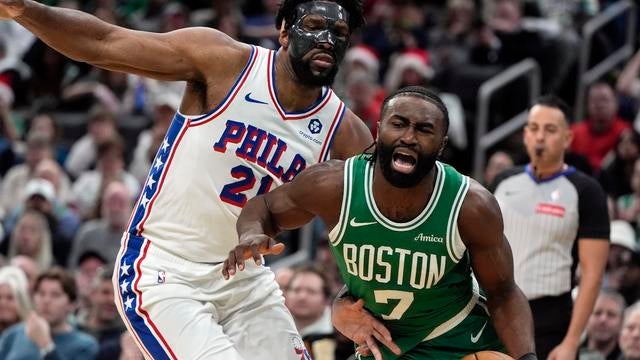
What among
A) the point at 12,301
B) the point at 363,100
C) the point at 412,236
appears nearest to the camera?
the point at 412,236

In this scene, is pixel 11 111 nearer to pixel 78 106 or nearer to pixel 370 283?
pixel 78 106

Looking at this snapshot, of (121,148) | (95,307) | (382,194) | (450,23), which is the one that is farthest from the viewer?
(450,23)

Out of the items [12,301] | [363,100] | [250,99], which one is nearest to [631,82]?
[363,100]

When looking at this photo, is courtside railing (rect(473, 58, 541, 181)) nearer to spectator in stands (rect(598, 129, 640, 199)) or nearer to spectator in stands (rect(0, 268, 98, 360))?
spectator in stands (rect(598, 129, 640, 199))

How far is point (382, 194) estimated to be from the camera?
5.10m

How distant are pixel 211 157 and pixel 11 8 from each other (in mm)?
1010

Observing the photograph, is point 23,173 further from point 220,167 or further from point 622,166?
point 220,167

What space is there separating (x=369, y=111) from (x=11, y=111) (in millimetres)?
4009

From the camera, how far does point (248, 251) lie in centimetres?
491

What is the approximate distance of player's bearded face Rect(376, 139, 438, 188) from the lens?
196 inches

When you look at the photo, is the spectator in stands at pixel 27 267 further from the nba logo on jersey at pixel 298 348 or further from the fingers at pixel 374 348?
the fingers at pixel 374 348

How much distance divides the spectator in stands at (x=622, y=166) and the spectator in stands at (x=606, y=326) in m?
2.22

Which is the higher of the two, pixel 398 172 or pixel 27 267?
pixel 398 172

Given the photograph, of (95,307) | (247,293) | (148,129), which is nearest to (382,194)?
(247,293)
